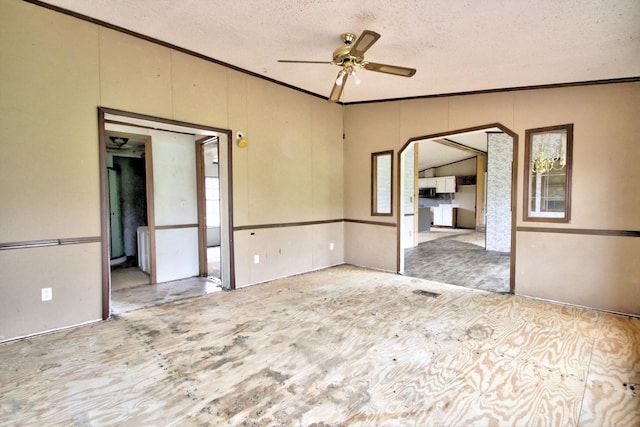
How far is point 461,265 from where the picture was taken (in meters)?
5.68

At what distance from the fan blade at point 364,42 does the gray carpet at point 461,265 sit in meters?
3.45

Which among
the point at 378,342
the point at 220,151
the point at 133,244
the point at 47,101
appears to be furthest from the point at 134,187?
the point at 378,342

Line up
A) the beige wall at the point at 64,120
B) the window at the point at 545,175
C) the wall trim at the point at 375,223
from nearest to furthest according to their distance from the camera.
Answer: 1. the beige wall at the point at 64,120
2. the window at the point at 545,175
3. the wall trim at the point at 375,223

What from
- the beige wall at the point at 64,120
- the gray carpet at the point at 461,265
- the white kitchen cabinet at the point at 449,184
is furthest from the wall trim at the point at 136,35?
the white kitchen cabinet at the point at 449,184

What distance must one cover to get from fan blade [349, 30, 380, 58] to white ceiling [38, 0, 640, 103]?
1.00ft

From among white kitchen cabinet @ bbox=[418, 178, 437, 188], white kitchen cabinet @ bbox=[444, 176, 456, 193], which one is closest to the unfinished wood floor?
white kitchen cabinet @ bbox=[444, 176, 456, 193]

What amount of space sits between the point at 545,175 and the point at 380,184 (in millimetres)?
2333

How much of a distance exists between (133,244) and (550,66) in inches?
290

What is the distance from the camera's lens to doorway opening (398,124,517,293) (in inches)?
191

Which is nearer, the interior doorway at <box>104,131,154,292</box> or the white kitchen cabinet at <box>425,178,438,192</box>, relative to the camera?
the interior doorway at <box>104,131,154,292</box>

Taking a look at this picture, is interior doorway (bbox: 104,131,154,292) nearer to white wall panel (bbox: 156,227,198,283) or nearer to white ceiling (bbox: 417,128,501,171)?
white wall panel (bbox: 156,227,198,283)

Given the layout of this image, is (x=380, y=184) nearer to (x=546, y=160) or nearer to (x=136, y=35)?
(x=546, y=160)

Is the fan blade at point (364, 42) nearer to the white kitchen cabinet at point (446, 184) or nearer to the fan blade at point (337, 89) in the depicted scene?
the fan blade at point (337, 89)

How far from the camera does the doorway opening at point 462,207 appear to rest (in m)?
4.84
